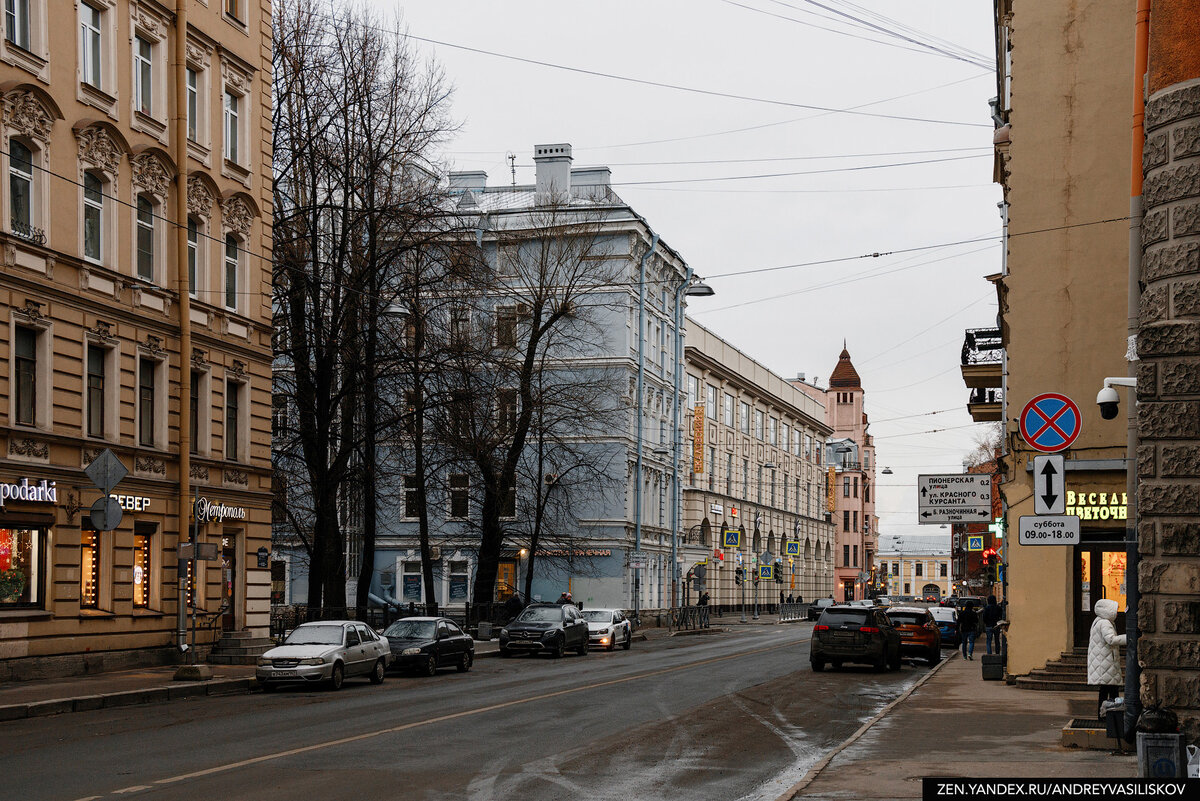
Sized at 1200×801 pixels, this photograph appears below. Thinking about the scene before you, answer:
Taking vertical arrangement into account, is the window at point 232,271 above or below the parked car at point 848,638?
above

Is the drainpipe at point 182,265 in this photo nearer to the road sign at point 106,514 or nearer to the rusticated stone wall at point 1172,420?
the road sign at point 106,514

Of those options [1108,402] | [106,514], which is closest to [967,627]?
[106,514]

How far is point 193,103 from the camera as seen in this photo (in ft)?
103

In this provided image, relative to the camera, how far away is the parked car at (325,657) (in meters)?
25.2

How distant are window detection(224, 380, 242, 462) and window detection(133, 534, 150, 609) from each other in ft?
13.9

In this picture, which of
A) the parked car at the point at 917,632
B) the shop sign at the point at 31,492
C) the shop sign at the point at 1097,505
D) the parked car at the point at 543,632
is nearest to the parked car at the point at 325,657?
the shop sign at the point at 31,492

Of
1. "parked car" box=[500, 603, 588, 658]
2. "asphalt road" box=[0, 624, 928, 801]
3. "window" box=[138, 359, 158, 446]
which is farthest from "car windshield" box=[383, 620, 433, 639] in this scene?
"parked car" box=[500, 603, 588, 658]

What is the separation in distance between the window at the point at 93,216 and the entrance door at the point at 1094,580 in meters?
19.9

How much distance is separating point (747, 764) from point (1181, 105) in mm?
8045

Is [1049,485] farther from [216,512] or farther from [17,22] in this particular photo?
[216,512]

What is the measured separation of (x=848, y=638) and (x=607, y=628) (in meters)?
13.7

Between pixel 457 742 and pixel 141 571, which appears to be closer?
pixel 457 742

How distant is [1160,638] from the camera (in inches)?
435

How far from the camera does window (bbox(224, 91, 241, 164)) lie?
108 feet
